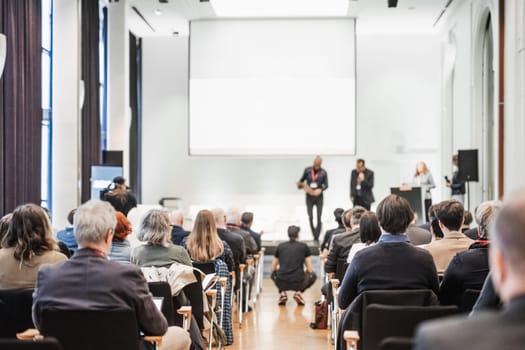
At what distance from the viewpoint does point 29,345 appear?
2.40 m

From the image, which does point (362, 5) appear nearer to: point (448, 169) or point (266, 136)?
point (266, 136)

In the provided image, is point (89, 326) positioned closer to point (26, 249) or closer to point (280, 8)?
point (26, 249)

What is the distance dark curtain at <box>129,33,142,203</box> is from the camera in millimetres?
16531

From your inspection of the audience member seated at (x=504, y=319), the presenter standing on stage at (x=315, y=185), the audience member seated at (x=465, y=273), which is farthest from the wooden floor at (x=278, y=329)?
the audience member seated at (x=504, y=319)

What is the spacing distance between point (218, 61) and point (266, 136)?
168cm

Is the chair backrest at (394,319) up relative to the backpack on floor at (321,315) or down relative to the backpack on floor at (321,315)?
up

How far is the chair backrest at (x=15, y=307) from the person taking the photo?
3.65 m

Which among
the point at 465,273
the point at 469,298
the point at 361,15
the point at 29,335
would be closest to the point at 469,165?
the point at 361,15

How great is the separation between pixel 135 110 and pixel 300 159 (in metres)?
3.71

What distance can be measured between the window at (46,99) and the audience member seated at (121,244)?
6.55 m

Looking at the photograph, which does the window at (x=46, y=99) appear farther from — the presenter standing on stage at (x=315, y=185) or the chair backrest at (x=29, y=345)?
the chair backrest at (x=29, y=345)

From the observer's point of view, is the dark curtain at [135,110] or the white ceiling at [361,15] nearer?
the white ceiling at [361,15]

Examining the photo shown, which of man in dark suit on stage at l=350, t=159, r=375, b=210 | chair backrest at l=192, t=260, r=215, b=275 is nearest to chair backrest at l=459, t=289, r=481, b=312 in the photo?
chair backrest at l=192, t=260, r=215, b=275

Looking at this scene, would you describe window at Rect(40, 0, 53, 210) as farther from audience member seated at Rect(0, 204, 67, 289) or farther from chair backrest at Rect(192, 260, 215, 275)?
audience member seated at Rect(0, 204, 67, 289)
